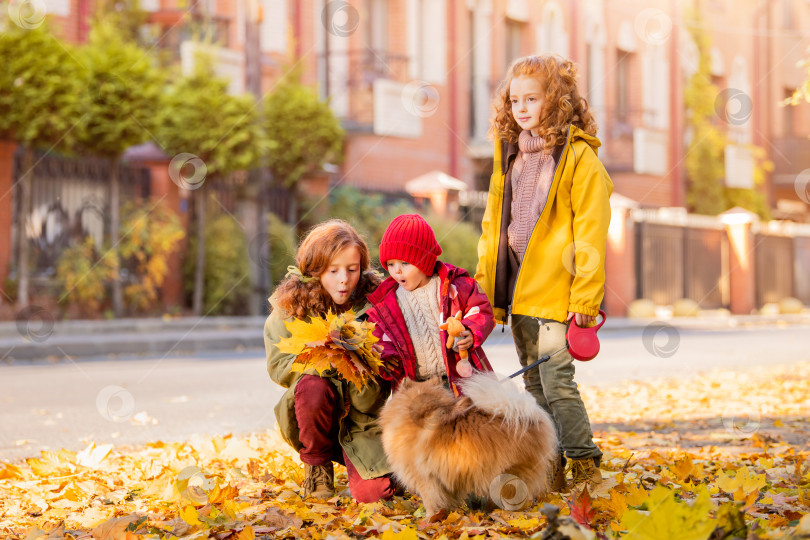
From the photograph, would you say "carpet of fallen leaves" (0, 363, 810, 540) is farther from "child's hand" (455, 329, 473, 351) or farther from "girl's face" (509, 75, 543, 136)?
"girl's face" (509, 75, 543, 136)

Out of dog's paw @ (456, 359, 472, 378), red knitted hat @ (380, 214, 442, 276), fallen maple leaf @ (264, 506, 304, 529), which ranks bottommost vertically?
fallen maple leaf @ (264, 506, 304, 529)

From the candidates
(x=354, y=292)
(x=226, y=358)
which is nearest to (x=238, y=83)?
(x=226, y=358)

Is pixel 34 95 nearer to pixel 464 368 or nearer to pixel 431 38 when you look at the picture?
pixel 464 368

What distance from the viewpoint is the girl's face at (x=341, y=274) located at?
3.71 metres

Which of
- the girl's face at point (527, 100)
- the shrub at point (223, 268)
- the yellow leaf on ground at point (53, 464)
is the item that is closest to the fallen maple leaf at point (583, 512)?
the girl's face at point (527, 100)

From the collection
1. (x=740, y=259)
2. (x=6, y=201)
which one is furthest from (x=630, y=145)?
(x=6, y=201)

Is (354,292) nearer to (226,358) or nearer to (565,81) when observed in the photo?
(565,81)

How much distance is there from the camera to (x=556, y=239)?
12.1 ft

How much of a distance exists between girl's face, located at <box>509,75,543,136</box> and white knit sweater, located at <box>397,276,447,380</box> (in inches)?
30.3

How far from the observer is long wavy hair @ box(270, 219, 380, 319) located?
3.69 m

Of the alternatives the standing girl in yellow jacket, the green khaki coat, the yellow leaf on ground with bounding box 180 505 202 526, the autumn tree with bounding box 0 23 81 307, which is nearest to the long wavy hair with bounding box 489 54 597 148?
the standing girl in yellow jacket

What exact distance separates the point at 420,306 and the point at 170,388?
480 cm

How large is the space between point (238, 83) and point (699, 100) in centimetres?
1635

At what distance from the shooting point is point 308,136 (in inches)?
645
